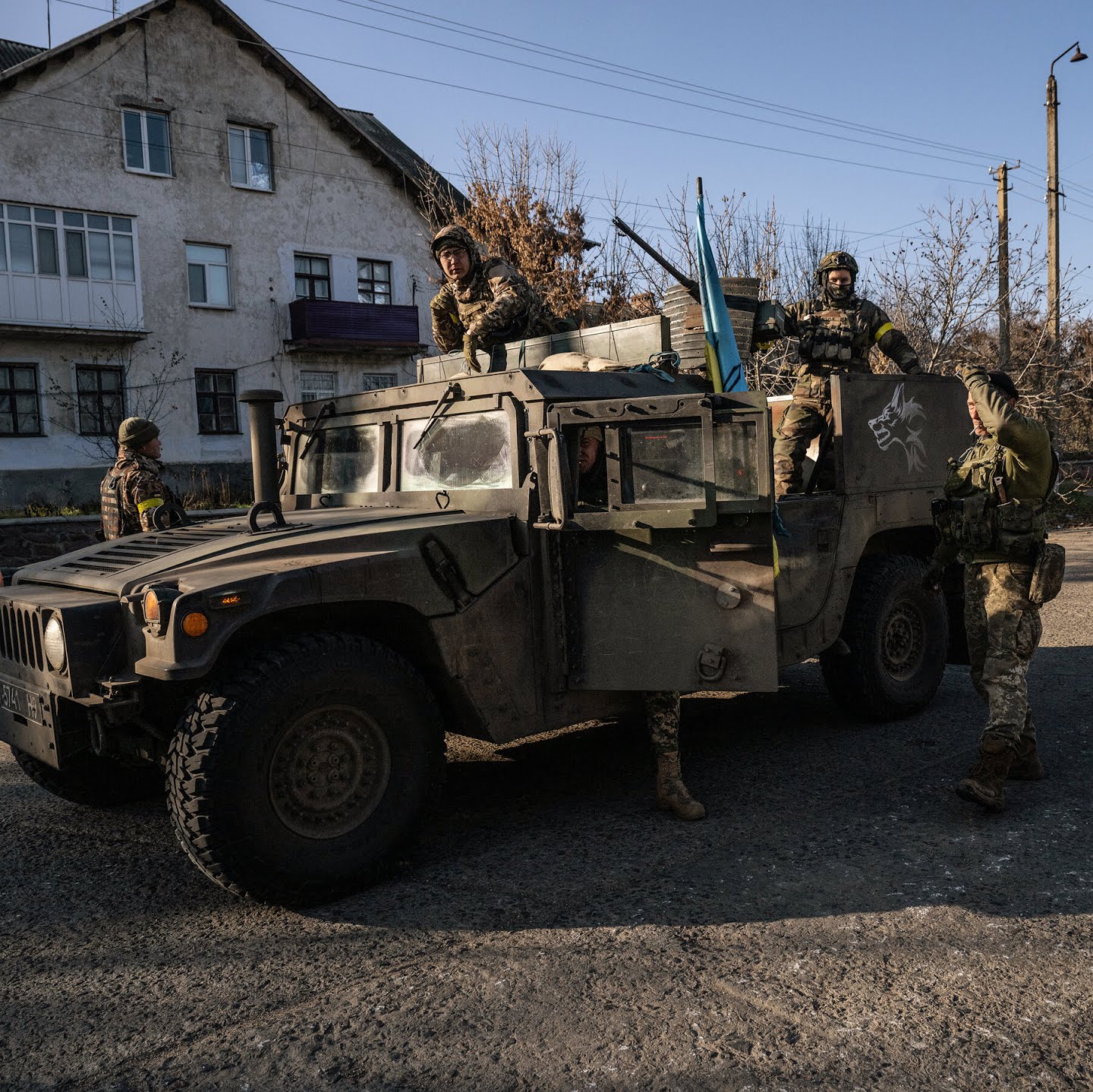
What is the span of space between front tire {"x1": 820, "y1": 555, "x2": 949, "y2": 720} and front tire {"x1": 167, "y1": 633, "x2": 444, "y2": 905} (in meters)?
2.52

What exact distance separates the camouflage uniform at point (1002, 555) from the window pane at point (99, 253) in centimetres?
2011

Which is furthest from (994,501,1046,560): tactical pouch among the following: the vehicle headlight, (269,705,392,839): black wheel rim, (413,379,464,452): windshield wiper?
the vehicle headlight

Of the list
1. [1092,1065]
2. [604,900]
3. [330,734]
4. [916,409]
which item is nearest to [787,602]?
[916,409]

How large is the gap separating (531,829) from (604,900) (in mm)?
771

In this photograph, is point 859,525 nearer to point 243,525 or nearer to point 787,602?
point 787,602

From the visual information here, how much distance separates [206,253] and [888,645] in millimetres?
20380

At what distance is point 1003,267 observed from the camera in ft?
55.9

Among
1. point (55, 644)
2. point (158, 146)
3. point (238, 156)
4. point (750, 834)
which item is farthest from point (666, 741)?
point (238, 156)

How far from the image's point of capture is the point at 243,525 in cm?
438

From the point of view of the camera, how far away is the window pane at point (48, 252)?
2053 centimetres

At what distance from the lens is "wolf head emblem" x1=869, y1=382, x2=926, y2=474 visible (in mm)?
5527

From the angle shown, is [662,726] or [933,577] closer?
[662,726]

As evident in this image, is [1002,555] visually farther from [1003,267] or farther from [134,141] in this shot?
[134,141]

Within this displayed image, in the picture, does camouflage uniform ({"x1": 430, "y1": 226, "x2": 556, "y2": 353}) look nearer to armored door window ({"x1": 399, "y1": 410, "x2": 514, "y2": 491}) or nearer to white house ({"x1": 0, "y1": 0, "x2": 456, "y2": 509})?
armored door window ({"x1": 399, "y1": 410, "x2": 514, "y2": 491})
